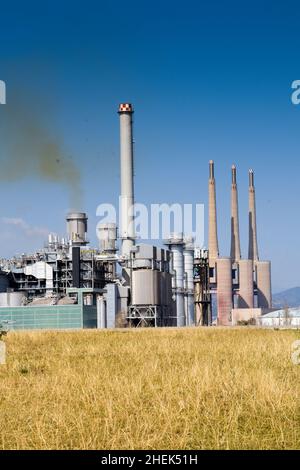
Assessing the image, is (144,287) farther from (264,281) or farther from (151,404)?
(151,404)

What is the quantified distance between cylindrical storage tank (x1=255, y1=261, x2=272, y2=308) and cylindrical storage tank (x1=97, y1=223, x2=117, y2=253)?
5337cm

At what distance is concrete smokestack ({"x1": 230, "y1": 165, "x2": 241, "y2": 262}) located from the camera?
157m

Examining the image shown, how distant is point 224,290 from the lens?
149 meters

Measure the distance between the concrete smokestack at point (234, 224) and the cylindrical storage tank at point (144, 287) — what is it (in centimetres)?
5773

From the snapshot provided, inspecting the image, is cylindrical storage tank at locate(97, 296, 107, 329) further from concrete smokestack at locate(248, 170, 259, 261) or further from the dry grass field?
the dry grass field

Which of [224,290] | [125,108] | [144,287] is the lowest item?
[144,287]

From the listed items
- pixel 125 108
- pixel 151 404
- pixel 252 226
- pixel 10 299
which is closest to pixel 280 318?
pixel 125 108

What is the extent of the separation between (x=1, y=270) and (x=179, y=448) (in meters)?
97.9

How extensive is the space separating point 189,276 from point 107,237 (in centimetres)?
1590

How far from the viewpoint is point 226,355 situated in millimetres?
24062

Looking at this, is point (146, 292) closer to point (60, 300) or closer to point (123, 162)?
point (60, 300)

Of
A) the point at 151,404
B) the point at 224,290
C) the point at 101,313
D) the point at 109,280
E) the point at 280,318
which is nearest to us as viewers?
the point at 151,404
